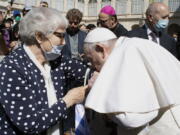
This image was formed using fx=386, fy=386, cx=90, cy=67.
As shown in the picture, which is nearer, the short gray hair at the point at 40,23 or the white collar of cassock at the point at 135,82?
the white collar of cassock at the point at 135,82

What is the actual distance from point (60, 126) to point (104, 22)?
12.0 ft

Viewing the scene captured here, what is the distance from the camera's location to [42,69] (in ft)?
10.0

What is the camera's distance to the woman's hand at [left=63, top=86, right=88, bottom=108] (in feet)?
9.70

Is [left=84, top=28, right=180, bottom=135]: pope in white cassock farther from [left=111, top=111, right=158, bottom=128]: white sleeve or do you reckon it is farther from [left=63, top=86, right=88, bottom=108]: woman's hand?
[left=63, top=86, right=88, bottom=108]: woman's hand

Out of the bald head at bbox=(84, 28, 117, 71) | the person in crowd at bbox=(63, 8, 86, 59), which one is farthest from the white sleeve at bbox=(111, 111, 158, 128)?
the person in crowd at bbox=(63, 8, 86, 59)

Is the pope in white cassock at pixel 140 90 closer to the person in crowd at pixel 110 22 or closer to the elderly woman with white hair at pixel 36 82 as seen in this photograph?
the elderly woman with white hair at pixel 36 82

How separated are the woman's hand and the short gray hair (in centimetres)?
49

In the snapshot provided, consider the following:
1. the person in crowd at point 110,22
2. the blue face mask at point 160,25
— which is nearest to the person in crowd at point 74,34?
the person in crowd at point 110,22

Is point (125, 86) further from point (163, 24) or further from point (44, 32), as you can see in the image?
point (163, 24)

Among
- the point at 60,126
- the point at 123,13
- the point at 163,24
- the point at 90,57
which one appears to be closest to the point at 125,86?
the point at 90,57

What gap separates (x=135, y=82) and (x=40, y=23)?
0.98m

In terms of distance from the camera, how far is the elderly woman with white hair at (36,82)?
276 centimetres

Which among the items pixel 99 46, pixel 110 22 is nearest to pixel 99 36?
pixel 99 46

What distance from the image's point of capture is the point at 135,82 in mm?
2344
